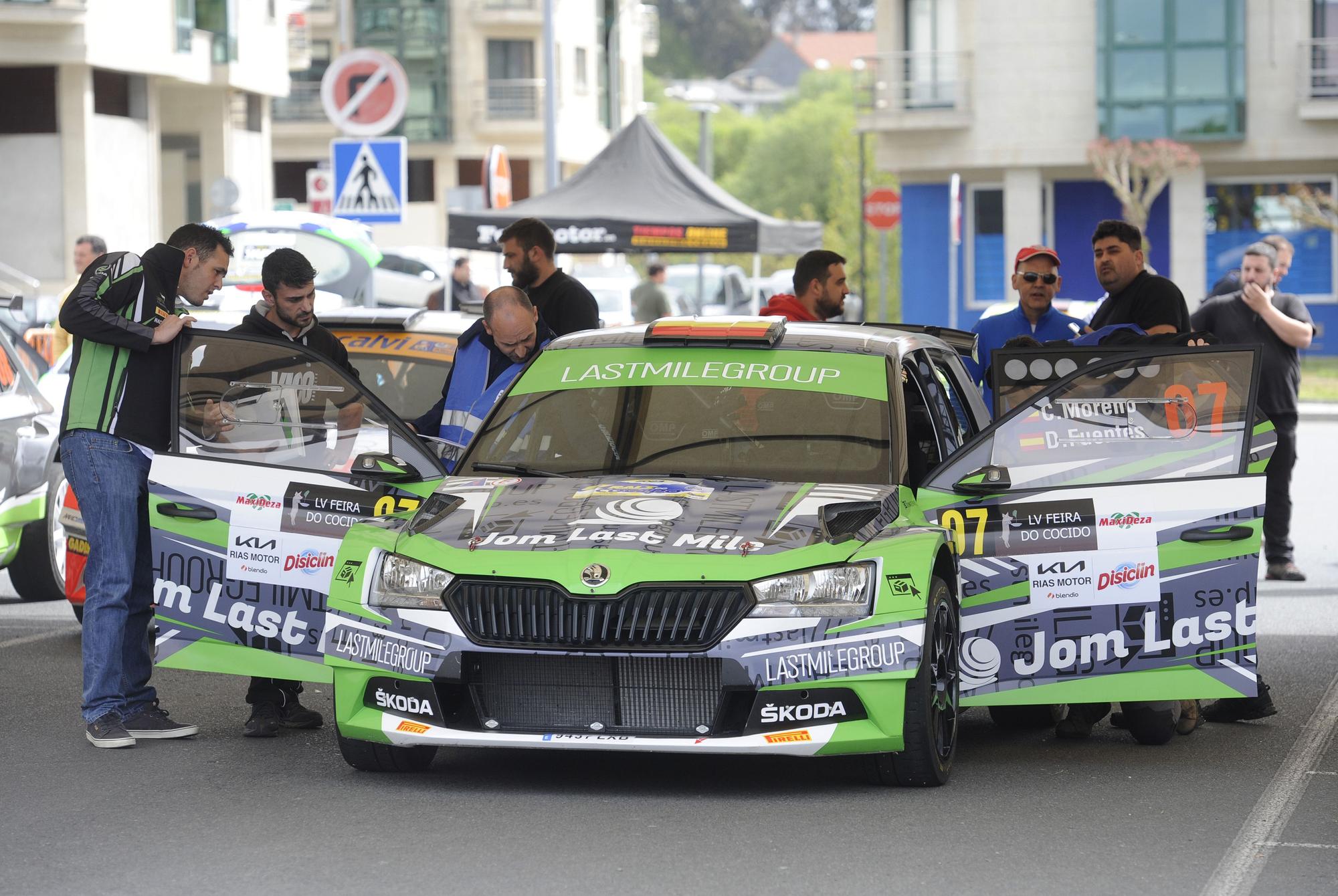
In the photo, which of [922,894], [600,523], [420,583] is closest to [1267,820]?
[922,894]

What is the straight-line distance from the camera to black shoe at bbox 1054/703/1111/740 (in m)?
8.07

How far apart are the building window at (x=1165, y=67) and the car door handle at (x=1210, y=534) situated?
38.3 metres

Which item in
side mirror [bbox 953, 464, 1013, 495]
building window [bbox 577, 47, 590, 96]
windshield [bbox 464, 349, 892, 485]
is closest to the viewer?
side mirror [bbox 953, 464, 1013, 495]

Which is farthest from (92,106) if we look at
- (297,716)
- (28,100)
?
(297,716)

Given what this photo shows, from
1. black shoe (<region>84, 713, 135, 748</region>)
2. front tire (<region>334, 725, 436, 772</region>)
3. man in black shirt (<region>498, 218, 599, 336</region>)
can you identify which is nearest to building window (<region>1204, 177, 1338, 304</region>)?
man in black shirt (<region>498, 218, 599, 336</region>)

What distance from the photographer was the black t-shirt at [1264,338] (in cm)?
1241

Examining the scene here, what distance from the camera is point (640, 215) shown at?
21.2 metres

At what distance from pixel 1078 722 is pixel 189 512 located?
337cm

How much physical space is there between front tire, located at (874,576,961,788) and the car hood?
1.21 feet

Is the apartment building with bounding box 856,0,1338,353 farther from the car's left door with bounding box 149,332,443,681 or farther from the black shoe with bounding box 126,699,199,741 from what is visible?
the black shoe with bounding box 126,699,199,741

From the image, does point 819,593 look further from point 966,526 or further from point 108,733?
point 108,733

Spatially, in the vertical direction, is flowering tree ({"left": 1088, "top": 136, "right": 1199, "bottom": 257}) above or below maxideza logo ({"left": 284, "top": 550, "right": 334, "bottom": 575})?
above

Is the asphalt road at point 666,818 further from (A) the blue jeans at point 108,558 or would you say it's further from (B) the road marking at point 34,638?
(B) the road marking at point 34,638

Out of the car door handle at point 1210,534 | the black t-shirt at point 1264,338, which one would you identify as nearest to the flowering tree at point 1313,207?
the black t-shirt at point 1264,338
